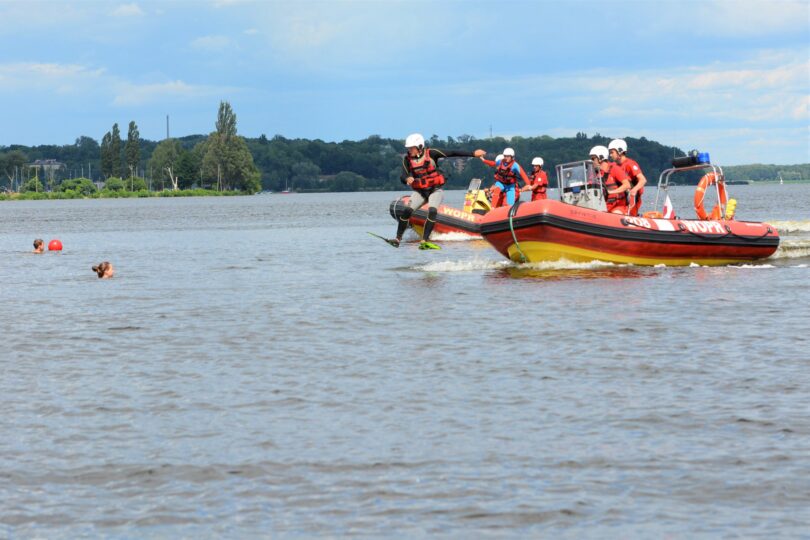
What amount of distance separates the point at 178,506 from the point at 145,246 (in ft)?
105

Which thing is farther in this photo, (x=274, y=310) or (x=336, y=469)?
(x=274, y=310)

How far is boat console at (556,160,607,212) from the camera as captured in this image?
69.8 ft

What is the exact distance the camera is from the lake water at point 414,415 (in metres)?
6.58

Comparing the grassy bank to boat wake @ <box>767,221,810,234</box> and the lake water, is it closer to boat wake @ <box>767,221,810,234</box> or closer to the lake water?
boat wake @ <box>767,221,810,234</box>

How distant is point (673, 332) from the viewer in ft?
44.1

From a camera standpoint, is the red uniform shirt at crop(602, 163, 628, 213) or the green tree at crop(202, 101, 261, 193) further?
the green tree at crop(202, 101, 261, 193)

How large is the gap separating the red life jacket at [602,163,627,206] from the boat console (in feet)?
0.52

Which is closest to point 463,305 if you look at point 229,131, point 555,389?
point 555,389

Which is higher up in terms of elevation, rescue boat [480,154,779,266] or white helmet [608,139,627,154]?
white helmet [608,139,627,154]

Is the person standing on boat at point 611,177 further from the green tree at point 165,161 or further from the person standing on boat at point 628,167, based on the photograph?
the green tree at point 165,161

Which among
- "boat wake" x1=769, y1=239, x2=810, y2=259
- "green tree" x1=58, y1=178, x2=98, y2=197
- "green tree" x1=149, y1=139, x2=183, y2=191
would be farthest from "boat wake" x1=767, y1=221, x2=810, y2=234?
"green tree" x1=149, y1=139, x2=183, y2=191

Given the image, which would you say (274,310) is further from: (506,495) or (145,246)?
(145,246)

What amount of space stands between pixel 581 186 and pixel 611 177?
1.90ft

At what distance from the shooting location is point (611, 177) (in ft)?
70.0
